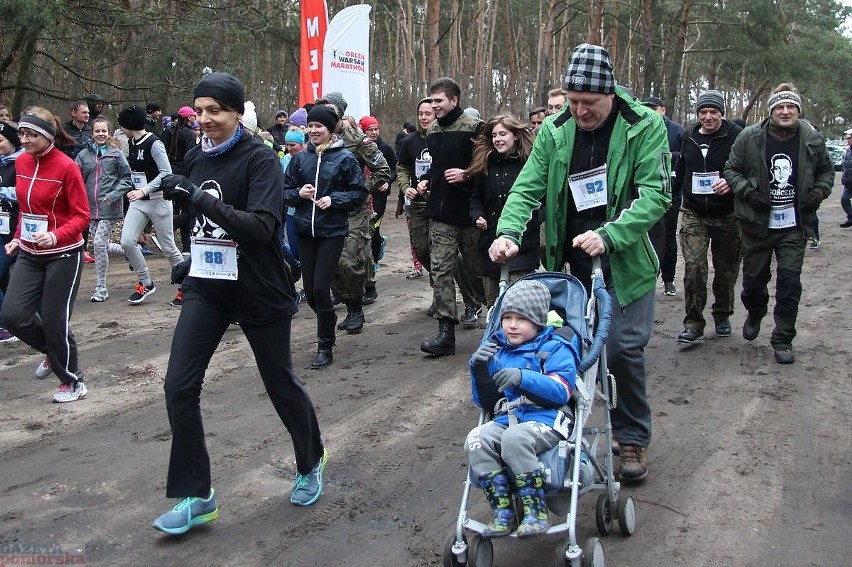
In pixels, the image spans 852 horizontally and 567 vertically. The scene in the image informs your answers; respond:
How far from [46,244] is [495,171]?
3616mm

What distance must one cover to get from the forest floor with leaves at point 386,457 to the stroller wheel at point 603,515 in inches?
3.1

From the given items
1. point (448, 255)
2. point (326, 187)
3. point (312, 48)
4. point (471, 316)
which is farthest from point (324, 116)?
point (312, 48)

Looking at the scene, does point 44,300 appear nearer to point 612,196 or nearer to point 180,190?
point 180,190

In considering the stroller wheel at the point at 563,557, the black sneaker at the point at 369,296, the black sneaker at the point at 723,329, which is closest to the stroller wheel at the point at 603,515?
the stroller wheel at the point at 563,557

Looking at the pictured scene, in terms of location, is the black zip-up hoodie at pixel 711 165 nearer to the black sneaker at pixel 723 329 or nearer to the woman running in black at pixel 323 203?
the black sneaker at pixel 723 329

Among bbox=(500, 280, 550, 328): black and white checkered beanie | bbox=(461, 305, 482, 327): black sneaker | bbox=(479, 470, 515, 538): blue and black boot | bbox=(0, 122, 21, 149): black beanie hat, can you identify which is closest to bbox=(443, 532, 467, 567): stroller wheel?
bbox=(479, 470, 515, 538): blue and black boot

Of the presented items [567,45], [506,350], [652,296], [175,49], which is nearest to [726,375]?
[652,296]

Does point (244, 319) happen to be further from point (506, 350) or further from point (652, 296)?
point (652, 296)

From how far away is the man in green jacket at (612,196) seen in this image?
4.62m

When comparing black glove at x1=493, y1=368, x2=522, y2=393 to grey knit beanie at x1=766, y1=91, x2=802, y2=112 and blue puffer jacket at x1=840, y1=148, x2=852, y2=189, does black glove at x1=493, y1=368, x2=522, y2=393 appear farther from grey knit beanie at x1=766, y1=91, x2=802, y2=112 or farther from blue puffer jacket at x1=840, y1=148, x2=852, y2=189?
blue puffer jacket at x1=840, y1=148, x2=852, y2=189

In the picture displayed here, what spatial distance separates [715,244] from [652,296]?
3.90 metres

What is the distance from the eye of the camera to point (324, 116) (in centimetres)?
777

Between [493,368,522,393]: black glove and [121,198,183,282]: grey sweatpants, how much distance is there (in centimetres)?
717

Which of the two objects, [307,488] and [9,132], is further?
[9,132]
